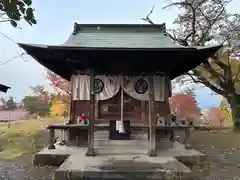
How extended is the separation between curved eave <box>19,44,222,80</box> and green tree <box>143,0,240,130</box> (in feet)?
28.8

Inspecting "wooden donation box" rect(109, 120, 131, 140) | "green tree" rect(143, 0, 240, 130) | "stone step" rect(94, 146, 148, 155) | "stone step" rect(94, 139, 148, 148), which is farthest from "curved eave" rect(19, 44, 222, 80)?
"green tree" rect(143, 0, 240, 130)

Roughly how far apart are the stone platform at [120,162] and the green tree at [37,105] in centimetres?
2554

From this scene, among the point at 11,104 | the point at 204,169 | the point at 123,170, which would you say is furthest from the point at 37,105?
the point at 123,170

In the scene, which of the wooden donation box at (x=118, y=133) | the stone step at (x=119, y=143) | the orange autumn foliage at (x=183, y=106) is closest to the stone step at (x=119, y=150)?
the stone step at (x=119, y=143)

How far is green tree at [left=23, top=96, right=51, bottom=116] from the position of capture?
116ft

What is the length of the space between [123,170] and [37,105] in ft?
100

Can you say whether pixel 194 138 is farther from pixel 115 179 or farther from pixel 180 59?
pixel 115 179

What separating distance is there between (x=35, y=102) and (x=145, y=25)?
26009 millimetres

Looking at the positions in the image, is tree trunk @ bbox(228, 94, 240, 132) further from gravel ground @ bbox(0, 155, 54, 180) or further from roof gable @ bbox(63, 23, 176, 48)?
gravel ground @ bbox(0, 155, 54, 180)

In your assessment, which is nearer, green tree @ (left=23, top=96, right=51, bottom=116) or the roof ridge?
the roof ridge

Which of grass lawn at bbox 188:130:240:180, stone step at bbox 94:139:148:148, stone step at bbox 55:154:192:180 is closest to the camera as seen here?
stone step at bbox 55:154:192:180

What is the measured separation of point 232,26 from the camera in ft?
57.3

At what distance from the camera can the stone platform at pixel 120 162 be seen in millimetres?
6828

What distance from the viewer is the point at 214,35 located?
58.9 ft
